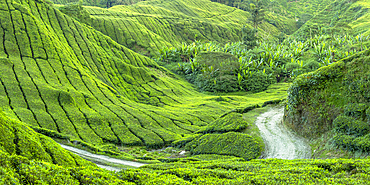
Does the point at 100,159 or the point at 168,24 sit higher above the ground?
the point at 168,24

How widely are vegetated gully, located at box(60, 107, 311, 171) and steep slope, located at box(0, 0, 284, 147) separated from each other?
4595 millimetres

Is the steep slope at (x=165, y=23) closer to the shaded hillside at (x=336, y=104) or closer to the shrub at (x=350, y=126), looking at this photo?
the shaded hillside at (x=336, y=104)

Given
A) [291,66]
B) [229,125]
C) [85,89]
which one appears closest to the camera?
[229,125]

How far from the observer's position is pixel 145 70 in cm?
3828

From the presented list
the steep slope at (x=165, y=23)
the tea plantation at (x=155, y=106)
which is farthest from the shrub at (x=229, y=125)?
the steep slope at (x=165, y=23)

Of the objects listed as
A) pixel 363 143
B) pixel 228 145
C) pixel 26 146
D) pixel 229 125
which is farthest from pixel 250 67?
pixel 26 146

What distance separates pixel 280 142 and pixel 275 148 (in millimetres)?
870

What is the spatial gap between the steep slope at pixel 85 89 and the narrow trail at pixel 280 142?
7327 millimetres

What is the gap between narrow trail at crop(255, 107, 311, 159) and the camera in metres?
13.3

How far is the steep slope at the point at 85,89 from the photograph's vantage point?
1916cm

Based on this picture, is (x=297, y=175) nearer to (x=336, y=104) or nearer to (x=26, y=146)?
(x=336, y=104)

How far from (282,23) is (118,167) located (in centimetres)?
10591

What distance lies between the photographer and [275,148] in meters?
14.4

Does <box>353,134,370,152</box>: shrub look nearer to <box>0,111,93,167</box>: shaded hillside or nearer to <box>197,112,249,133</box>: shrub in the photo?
<box>197,112,249,133</box>: shrub
